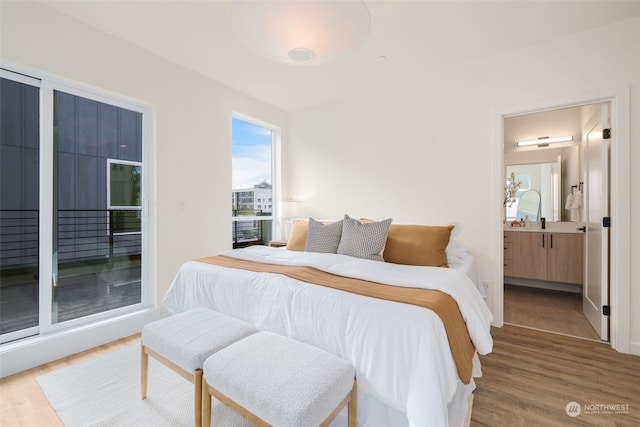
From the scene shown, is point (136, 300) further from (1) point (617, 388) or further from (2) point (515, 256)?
(2) point (515, 256)

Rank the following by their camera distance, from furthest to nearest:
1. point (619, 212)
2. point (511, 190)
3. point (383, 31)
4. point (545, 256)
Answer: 1. point (511, 190)
2. point (545, 256)
3. point (383, 31)
4. point (619, 212)

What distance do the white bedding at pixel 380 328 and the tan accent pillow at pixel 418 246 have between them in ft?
1.04

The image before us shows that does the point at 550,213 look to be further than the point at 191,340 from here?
Yes

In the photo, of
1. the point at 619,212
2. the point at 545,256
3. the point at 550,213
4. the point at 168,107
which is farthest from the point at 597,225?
the point at 168,107

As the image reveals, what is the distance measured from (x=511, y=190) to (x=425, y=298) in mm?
3975

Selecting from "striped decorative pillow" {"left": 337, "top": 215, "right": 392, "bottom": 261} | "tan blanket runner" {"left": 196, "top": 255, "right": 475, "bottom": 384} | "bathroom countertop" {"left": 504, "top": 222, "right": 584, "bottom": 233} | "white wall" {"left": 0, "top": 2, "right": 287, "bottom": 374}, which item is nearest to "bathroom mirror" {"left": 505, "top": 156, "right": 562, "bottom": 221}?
"bathroom countertop" {"left": 504, "top": 222, "right": 584, "bottom": 233}

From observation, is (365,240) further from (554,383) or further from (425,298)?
(554,383)

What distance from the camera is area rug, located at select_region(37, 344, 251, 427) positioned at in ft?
5.04

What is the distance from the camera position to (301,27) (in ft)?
5.10

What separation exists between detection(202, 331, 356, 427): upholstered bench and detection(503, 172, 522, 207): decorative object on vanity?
14.2 feet

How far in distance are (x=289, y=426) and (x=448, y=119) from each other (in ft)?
10.4

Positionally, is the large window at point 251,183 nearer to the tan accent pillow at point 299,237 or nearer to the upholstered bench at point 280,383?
the tan accent pillow at point 299,237

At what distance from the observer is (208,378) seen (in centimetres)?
128

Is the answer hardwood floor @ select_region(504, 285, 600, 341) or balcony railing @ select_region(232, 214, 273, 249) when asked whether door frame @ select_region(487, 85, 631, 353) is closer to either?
hardwood floor @ select_region(504, 285, 600, 341)
